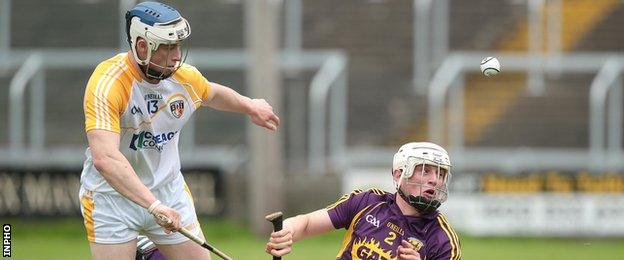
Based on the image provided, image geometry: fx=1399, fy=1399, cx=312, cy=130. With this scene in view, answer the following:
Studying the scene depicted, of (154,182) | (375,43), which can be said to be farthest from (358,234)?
(375,43)

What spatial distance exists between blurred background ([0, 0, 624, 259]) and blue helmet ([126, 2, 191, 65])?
262 inches

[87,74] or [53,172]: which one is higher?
[87,74]

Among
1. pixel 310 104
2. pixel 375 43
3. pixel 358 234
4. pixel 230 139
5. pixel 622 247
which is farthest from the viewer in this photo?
pixel 375 43

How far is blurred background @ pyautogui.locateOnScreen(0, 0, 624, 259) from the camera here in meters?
16.4

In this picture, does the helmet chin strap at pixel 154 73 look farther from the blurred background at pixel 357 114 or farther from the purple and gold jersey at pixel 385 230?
the blurred background at pixel 357 114

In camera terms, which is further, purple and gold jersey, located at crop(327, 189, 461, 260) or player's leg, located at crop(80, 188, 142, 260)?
player's leg, located at crop(80, 188, 142, 260)

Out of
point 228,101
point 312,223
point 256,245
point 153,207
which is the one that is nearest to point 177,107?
point 228,101

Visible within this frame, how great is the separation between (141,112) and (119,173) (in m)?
0.48

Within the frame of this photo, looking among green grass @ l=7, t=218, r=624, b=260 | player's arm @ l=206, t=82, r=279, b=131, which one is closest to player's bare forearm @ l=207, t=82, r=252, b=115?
player's arm @ l=206, t=82, r=279, b=131

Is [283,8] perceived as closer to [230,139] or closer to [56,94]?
[230,139]

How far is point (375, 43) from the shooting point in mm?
19781

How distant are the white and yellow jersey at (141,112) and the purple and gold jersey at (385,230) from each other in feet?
3.32

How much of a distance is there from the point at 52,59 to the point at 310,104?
3314 millimetres

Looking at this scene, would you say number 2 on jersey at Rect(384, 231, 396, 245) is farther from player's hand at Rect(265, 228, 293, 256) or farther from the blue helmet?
the blue helmet
